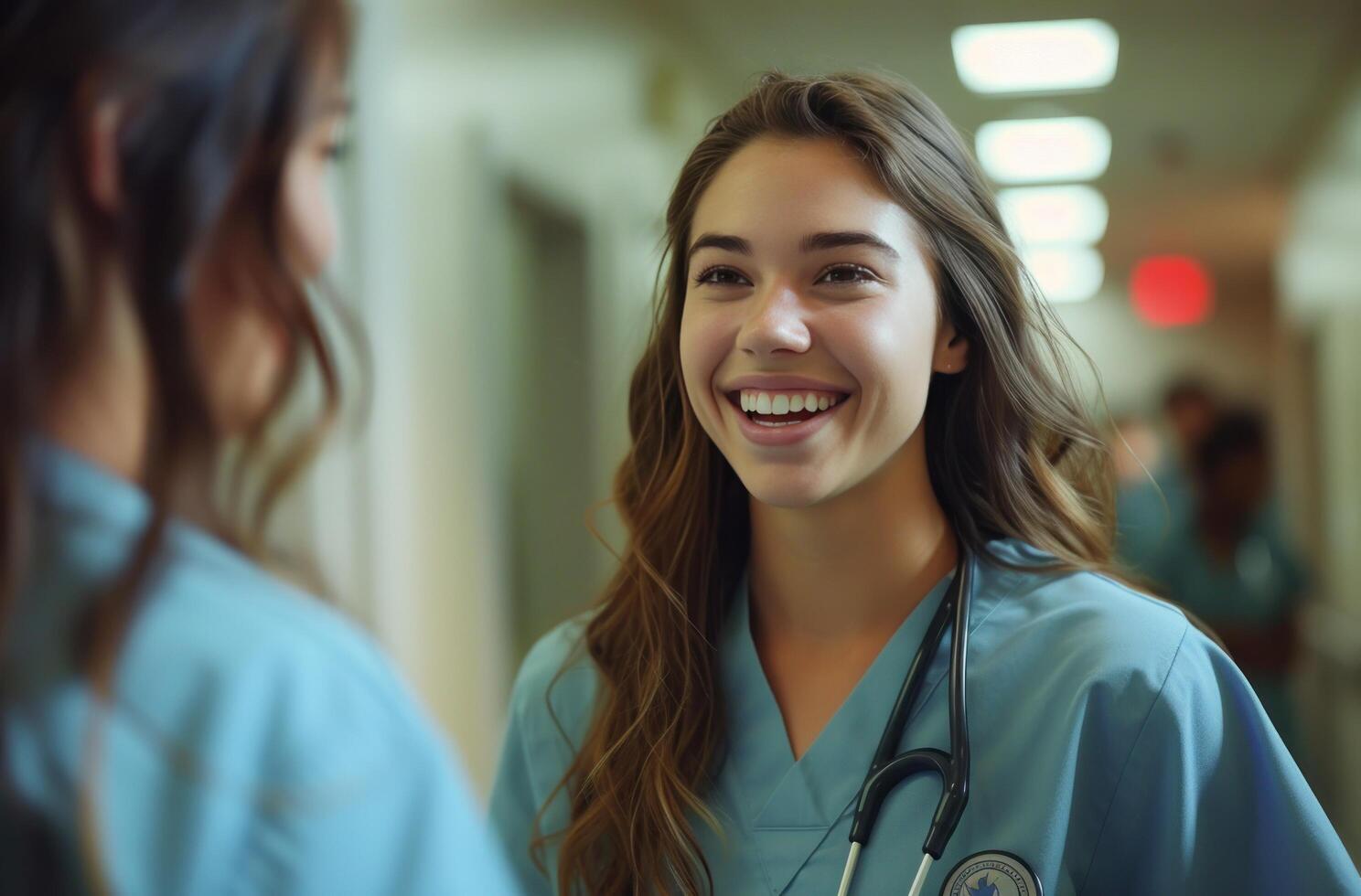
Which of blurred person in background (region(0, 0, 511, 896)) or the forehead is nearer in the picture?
blurred person in background (region(0, 0, 511, 896))

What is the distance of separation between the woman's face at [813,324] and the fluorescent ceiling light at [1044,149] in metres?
3.94

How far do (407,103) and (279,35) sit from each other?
6.38 ft

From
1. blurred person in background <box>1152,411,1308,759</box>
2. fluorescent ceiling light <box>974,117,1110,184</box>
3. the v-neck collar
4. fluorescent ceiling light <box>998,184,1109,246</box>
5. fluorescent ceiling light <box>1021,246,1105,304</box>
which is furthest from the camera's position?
fluorescent ceiling light <box>1021,246,1105,304</box>

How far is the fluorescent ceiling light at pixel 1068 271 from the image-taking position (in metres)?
8.05

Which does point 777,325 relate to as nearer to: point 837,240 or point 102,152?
point 837,240

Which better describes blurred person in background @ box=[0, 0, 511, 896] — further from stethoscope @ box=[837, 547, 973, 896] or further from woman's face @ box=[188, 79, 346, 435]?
stethoscope @ box=[837, 547, 973, 896]

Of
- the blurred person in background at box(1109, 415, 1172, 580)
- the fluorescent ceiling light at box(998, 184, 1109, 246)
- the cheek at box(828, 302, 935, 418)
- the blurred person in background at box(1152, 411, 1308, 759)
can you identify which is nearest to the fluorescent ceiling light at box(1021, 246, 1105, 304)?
the fluorescent ceiling light at box(998, 184, 1109, 246)

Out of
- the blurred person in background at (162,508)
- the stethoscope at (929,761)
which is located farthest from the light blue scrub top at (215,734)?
the stethoscope at (929,761)

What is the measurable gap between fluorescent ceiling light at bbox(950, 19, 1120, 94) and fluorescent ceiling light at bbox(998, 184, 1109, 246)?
52.0 inches

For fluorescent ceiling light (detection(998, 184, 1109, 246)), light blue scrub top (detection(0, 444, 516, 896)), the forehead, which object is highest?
fluorescent ceiling light (detection(998, 184, 1109, 246))

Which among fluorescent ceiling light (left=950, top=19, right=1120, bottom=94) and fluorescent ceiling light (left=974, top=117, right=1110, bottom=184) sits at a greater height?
fluorescent ceiling light (left=950, top=19, right=1120, bottom=94)

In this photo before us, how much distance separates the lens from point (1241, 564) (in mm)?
3502

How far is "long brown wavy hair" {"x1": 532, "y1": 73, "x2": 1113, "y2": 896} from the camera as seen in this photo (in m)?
1.19

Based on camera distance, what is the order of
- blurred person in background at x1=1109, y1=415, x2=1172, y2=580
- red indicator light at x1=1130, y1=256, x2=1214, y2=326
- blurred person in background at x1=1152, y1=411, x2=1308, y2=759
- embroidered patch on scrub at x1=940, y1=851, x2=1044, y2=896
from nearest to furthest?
embroidered patch on scrub at x1=940, y1=851, x2=1044, y2=896, blurred person in background at x1=1152, y1=411, x2=1308, y2=759, blurred person in background at x1=1109, y1=415, x2=1172, y2=580, red indicator light at x1=1130, y1=256, x2=1214, y2=326
